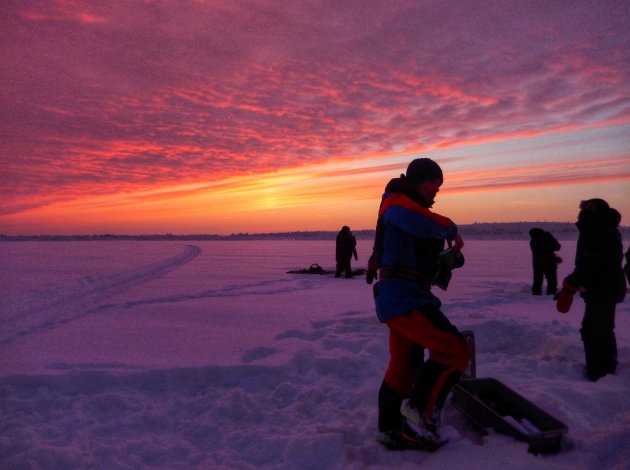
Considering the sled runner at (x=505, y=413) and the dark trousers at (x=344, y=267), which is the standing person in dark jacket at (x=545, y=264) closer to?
the dark trousers at (x=344, y=267)

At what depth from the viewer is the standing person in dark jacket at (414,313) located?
2.76m

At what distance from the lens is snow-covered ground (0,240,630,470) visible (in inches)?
114

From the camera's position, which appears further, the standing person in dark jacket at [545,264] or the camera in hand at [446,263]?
the standing person in dark jacket at [545,264]

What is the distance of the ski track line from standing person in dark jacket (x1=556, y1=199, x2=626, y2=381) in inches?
261

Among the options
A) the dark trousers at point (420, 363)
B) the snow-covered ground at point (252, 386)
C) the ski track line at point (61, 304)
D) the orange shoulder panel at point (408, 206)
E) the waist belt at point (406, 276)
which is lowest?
the snow-covered ground at point (252, 386)

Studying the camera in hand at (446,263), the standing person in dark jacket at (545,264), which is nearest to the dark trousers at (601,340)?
the camera in hand at (446,263)

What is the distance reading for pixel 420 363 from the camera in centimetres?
303

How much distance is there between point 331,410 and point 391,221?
5.83ft

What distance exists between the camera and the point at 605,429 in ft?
9.97

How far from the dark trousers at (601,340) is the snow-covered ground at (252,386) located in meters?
0.14

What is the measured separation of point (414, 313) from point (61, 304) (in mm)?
7665

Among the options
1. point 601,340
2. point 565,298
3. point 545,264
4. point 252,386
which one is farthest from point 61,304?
point 545,264

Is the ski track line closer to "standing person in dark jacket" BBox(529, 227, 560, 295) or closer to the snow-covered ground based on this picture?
the snow-covered ground

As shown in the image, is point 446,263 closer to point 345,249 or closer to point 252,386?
point 252,386
